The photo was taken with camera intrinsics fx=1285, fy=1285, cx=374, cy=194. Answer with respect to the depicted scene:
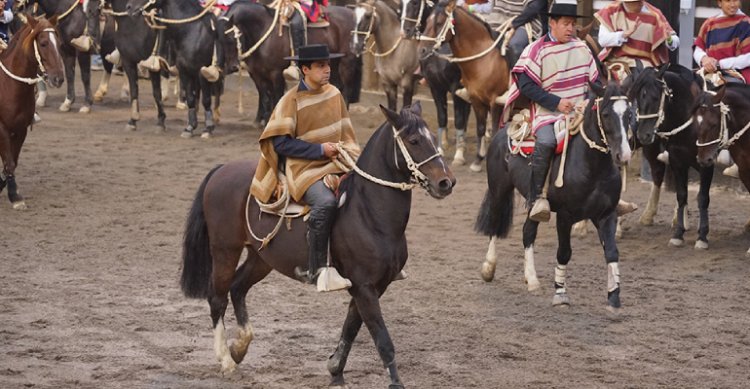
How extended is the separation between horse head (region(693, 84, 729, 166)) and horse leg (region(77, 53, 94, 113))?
37.4 ft

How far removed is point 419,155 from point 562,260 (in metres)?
3.05

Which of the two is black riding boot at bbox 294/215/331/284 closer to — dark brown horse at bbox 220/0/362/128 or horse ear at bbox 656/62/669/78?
horse ear at bbox 656/62/669/78

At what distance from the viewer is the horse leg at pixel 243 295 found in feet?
26.9

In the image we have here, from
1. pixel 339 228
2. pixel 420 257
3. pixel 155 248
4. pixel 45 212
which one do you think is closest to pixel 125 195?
pixel 45 212

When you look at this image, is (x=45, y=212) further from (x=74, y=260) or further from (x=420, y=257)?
(x=420, y=257)

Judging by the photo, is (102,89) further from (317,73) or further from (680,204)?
(317,73)

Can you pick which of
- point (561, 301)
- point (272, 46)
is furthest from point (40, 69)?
point (561, 301)

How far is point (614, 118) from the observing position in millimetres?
9094

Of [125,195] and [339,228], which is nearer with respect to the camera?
[339,228]

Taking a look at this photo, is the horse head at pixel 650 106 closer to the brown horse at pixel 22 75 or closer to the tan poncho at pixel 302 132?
the tan poncho at pixel 302 132

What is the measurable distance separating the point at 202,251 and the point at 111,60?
12.3 meters

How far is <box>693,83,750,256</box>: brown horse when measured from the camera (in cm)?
Result: 1181

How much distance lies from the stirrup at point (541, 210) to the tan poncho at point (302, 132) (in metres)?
2.40

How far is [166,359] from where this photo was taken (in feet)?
27.7
